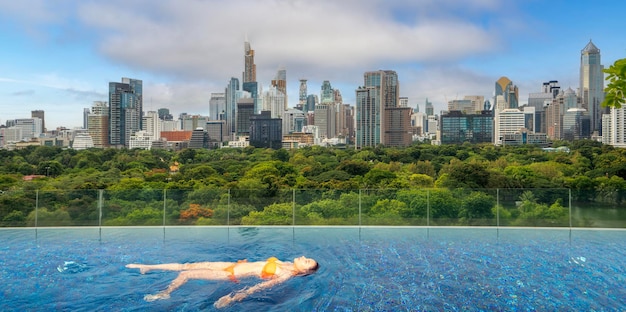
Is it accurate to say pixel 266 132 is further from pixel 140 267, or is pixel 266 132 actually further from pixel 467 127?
pixel 140 267

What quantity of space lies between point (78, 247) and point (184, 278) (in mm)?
3444

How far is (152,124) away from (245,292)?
165m

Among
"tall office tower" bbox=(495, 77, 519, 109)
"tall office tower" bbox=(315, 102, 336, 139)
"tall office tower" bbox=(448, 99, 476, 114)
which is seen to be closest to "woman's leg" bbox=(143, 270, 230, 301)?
"tall office tower" bbox=(448, 99, 476, 114)

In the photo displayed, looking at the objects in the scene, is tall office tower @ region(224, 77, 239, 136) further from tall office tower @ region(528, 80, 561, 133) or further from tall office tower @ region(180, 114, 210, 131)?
tall office tower @ region(528, 80, 561, 133)

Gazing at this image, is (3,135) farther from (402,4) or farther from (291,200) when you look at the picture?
(291,200)

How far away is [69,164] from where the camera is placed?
39.4 metres

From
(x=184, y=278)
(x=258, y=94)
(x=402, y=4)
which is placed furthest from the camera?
(x=258, y=94)

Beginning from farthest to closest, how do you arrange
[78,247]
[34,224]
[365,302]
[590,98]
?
[590,98] < [34,224] < [78,247] < [365,302]

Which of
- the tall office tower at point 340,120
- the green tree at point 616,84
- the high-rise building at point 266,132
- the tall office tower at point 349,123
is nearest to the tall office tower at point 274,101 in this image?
the tall office tower at point 340,120

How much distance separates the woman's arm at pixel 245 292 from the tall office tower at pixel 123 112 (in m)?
140

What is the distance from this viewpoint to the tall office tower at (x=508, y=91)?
5955 inches

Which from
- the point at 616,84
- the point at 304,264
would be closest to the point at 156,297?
the point at 304,264

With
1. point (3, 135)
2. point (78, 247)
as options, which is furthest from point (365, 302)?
point (3, 135)

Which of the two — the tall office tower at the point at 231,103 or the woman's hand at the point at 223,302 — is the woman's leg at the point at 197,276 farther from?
the tall office tower at the point at 231,103
